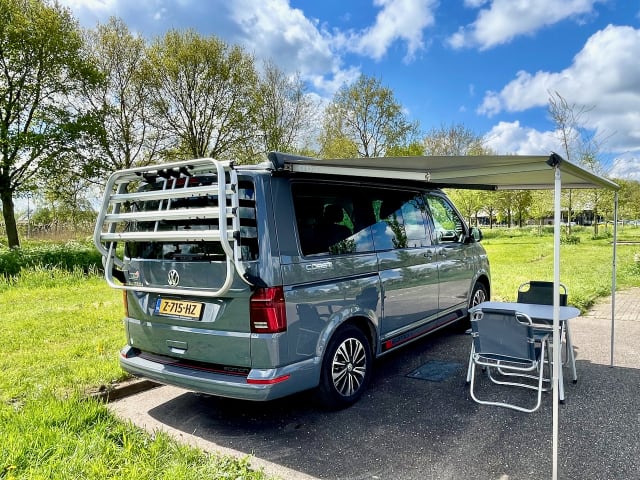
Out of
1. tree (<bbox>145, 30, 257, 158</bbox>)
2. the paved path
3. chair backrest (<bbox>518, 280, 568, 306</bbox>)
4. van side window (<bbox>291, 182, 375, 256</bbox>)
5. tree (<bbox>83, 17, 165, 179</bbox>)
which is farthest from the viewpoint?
tree (<bbox>145, 30, 257, 158</bbox>)

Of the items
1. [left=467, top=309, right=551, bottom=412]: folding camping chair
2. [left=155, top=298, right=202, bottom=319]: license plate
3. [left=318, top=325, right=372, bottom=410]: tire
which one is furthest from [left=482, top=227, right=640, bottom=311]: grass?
[left=155, top=298, right=202, bottom=319]: license plate

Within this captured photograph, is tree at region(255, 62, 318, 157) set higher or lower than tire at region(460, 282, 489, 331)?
higher

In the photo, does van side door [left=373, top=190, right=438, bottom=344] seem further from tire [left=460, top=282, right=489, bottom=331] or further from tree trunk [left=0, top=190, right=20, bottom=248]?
tree trunk [left=0, top=190, right=20, bottom=248]

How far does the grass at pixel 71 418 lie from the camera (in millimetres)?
2604

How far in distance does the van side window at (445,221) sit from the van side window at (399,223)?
0.29 meters

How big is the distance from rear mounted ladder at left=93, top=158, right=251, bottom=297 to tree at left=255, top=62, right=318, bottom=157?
18554mm

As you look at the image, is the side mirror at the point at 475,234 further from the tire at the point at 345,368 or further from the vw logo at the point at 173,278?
the vw logo at the point at 173,278

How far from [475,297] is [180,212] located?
439cm

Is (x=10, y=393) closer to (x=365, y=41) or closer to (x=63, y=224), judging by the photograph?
(x=365, y=41)

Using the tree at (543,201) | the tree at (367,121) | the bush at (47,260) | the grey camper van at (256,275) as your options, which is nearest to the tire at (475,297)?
the grey camper van at (256,275)

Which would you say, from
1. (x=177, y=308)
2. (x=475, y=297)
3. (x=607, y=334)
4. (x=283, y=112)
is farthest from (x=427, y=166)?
(x=283, y=112)

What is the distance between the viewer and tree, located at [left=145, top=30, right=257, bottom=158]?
1944 centimetres

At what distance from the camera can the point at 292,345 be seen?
3.01 metres

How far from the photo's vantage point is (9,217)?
15328 mm
